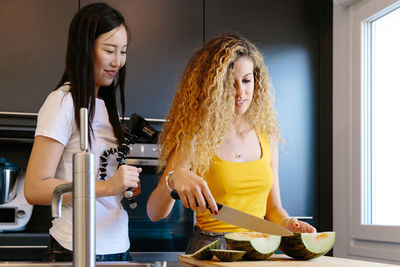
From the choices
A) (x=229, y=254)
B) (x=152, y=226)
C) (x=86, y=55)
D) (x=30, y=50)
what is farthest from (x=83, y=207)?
(x=30, y=50)

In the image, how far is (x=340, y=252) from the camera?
279 centimetres

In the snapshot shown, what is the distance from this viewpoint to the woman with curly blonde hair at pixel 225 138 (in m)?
1.62

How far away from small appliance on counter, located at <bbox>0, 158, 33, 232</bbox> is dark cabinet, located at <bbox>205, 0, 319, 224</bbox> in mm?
1197

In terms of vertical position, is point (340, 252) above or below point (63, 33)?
A: below

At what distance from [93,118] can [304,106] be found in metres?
1.69

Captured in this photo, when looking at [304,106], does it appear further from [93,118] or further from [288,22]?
[93,118]

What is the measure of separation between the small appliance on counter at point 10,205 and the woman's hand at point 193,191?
144 cm

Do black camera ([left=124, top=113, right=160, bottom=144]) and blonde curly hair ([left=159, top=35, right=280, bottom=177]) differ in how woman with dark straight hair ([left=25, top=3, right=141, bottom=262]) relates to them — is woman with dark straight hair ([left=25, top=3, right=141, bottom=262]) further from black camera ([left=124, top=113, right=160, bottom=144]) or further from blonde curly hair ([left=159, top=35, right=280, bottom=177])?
blonde curly hair ([left=159, top=35, right=280, bottom=177])

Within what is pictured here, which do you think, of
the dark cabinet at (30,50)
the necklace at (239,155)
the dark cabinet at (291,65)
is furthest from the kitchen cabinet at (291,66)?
the necklace at (239,155)

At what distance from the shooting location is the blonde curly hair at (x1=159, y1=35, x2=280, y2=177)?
1.67 metres

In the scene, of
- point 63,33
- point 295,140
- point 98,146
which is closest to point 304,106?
point 295,140

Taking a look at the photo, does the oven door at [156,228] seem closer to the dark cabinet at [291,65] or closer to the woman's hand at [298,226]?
the dark cabinet at [291,65]

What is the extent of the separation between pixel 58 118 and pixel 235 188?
0.57 m

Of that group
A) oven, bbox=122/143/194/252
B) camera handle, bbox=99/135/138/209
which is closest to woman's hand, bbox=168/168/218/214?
camera handle, bbox=99/135/138/209
